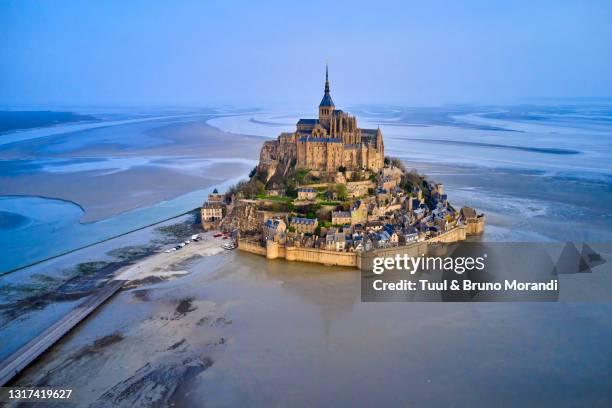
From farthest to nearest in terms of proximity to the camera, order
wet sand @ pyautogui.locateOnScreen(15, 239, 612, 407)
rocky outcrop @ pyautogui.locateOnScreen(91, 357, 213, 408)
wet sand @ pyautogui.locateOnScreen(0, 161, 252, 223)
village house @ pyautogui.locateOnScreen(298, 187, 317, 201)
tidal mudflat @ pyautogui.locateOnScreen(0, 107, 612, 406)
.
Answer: wet sand @ pyautogui.locateOnScreen(0, 161, 252, 223), village house @ pyautogui.locateOnScreen(298, 187, 317, 201), tidal mudflat @ pyautogui.locateOnScreen(0, 107, 612, 406), wet sand @ pyautogui.locateOnScreen(15, 239, 612, 407), rocky outcrop @ pyautogui.locateOnScreen(91, 357, 213, 408)

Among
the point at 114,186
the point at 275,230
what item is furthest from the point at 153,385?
the point at 114,186

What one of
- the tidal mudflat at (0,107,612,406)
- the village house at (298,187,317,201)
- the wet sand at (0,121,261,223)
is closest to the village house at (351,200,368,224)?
the village house at (298,187,317,201)

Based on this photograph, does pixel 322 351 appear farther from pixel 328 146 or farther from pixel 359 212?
pixel 328 146

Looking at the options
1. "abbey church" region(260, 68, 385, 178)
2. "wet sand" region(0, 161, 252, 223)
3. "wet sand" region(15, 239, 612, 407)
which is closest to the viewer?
"wet sand" region(15, 239, 612, 407)

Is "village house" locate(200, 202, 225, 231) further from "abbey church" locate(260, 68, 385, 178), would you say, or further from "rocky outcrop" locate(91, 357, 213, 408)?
"rocky outcrop" locate(91, 357, 213, 408)

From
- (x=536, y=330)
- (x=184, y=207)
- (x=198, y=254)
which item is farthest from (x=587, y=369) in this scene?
(x=184, y=207)

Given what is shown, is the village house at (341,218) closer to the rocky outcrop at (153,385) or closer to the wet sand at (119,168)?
the rocky outcrop at (153,385)

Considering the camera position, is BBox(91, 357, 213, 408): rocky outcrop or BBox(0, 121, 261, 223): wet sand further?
BBox(0, 121, 261, 223): wet sand
